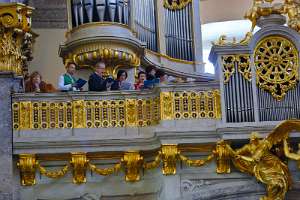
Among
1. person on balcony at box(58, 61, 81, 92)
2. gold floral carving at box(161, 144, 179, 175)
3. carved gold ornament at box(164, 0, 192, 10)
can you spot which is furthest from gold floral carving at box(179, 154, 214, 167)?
carved gold ornament at box(164, 0, 192, 10)

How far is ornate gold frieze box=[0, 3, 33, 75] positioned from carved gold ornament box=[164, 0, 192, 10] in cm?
561

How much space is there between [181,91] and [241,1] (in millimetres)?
12973

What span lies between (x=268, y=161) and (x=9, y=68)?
5806mm

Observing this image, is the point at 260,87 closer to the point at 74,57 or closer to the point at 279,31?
the point at 279,31

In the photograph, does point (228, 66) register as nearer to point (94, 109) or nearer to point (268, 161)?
point (268, 161)

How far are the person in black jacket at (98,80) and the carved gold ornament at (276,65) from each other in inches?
127

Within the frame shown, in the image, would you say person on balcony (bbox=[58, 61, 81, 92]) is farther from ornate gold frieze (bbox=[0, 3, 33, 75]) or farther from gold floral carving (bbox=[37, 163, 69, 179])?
gold floral carving (bbox=[37, 163, 69, 179])

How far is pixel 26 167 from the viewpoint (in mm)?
23109

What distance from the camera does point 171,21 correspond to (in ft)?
95.0

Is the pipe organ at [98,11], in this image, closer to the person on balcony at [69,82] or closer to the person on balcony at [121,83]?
the person on balcony at [121,83]

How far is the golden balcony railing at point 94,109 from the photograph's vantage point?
2338cm

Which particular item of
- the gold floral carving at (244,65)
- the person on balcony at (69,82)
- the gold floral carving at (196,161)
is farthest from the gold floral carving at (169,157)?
the person on balcony at (69,82)

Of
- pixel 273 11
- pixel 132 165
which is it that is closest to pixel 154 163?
pixel 132 165

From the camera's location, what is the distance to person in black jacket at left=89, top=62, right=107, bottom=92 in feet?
78.1
